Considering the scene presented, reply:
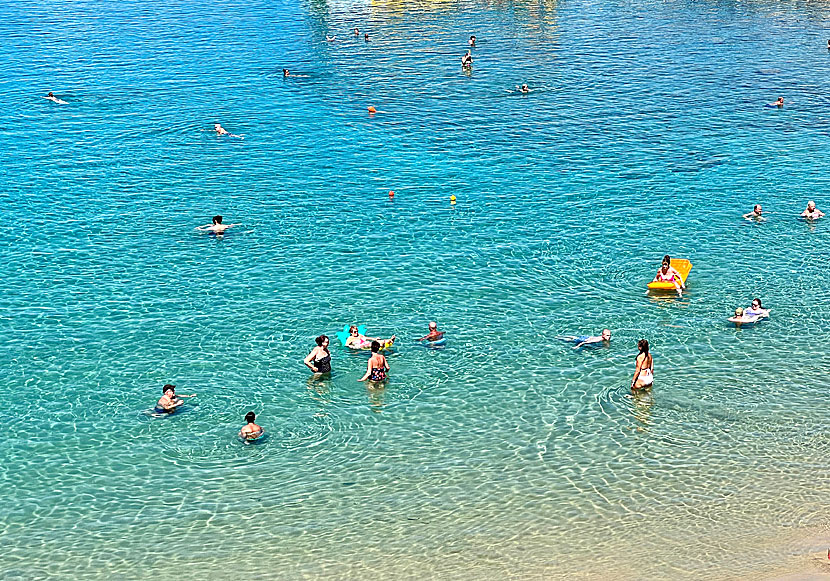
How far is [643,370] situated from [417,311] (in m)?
9.25

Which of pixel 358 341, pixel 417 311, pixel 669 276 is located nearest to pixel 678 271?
pixel 669 276

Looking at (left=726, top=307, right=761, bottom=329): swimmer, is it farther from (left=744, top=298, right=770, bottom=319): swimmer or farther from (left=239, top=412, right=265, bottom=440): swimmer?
(left=239, top=412, right=265, bottom=440): swimmer

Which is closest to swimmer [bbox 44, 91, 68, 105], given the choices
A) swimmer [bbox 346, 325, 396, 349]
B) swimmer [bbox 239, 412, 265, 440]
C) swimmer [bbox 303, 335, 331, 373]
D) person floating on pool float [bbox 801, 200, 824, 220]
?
swimmer [bbox 346, 325, 396, 349]

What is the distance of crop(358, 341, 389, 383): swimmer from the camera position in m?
33.2

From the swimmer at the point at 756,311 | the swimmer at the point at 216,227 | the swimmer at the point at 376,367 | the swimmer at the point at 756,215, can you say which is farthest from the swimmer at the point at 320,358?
the swimmer at the point at 756,215

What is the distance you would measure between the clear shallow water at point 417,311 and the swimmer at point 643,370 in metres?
0.62

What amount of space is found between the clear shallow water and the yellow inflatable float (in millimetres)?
687

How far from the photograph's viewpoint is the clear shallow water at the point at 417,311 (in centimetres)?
2680

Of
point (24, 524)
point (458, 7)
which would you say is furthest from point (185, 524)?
point (458, 7)

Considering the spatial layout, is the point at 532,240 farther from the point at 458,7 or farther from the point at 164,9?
the point at 164,9

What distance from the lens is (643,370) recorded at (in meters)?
32.3

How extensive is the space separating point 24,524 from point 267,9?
6648 centimetres

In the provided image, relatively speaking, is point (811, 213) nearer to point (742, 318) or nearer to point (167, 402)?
point (742, 318)

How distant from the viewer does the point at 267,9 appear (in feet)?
285
